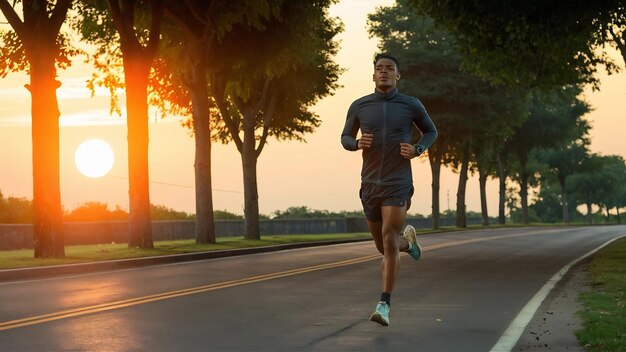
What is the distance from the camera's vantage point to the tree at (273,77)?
32.3 meters

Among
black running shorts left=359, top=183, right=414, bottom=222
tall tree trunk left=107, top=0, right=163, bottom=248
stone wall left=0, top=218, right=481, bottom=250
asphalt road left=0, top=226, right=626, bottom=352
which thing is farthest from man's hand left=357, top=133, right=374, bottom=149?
stone wall left=0, top=218, right=481, bottom=250

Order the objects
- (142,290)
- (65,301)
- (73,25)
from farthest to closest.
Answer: (73,25) → (142,290) → (65,301)

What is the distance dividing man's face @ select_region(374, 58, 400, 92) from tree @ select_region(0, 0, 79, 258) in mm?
14098

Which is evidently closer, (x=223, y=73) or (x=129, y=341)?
(x=129, y=341)

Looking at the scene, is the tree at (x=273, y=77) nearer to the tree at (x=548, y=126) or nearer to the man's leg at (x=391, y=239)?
the man's leg at (x=391, y=239)

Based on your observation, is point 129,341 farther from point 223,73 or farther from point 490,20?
point 223,73

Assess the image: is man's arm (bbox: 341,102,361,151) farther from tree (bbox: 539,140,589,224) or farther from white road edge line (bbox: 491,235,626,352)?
tree (bbox: 539,140,589,224)

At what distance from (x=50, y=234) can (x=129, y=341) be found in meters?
13.7

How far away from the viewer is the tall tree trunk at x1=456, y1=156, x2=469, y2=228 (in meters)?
61.9

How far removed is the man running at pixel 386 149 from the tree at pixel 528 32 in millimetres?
13680

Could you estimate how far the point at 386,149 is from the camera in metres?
9.07

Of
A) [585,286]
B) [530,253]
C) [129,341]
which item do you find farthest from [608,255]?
[129,341]

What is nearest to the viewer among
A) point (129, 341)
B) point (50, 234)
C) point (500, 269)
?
point (129, 341)

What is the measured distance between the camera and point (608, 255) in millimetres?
23000
